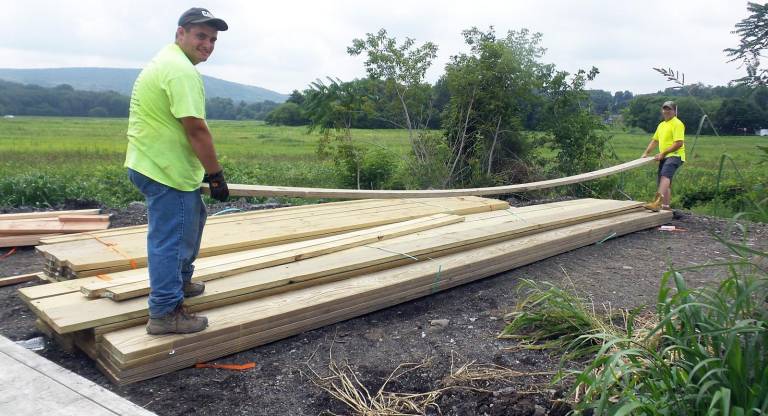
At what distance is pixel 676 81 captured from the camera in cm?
270

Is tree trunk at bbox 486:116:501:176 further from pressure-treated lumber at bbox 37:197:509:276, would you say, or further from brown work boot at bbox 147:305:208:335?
brown work boot at bbox 147:305:208:335

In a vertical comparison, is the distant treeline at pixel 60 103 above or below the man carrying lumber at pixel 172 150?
above

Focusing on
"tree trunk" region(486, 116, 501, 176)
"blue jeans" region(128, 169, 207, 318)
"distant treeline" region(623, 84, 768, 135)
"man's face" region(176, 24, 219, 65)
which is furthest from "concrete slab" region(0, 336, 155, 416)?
"tree trunk" region(486, 116, 501, 176)

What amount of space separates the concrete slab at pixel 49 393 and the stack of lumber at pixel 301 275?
0.22 m

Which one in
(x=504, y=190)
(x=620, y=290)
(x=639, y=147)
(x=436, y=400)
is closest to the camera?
(x=436, y=400)

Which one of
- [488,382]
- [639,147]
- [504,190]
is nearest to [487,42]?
[504,190]

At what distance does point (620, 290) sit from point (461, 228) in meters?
1.72

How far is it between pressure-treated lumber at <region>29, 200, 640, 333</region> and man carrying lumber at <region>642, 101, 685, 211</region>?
174cm

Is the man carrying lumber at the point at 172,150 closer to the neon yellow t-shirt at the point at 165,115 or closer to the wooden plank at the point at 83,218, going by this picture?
the neon yellow t-shirt at the point at 165,115

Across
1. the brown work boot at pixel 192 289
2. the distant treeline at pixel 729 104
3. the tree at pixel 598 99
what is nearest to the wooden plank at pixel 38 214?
the brown work boot at pixel 192 289

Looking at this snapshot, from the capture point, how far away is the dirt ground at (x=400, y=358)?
327 cm

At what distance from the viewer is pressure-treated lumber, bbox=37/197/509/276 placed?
443cm

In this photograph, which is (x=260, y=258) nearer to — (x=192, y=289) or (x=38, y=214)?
(x=192, y=289)

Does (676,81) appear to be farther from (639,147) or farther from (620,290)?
(639,147)
